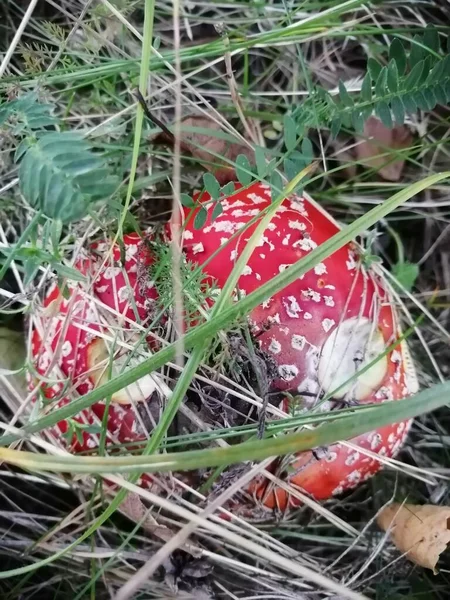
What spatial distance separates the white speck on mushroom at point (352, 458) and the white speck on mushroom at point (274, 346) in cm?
27

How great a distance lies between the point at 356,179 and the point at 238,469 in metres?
0.81

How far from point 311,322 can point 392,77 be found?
48 cm

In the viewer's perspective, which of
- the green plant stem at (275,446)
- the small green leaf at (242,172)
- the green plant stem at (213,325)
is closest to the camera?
the green plant stem at (275,446)

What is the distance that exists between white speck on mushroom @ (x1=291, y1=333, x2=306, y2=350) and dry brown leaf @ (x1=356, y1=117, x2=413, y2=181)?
26.0 inches

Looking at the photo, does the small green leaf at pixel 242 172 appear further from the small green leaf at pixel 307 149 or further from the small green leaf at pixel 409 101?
the small green leaf at pixel 409 101

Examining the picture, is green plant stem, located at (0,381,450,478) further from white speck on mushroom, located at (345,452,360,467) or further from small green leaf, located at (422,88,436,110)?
small green leaf, located at (422,88,436,110)

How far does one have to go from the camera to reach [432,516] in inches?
52.4

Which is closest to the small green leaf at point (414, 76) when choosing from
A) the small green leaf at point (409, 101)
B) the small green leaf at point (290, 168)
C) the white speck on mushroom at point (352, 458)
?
the small green leaf at point (409, 101)

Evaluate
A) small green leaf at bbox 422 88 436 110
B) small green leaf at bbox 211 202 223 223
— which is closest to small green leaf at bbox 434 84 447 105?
small green leaf at bbox 422 88 436 110

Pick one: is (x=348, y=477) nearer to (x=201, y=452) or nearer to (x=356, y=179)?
(x=201, y=452)

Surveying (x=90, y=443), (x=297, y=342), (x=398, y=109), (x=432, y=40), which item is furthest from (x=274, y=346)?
(x=432, y=40)

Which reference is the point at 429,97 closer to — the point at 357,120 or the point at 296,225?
the point at 357,120

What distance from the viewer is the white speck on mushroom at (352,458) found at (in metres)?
1.21

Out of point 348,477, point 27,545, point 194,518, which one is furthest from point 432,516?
point 27,545
